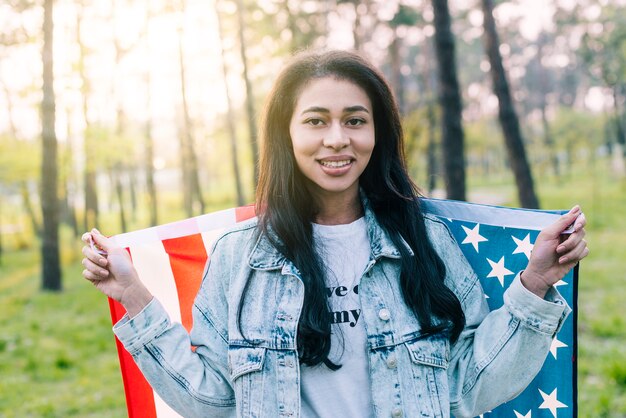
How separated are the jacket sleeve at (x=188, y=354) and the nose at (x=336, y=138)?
0.60 meters

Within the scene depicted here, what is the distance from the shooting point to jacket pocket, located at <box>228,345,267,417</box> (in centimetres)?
189

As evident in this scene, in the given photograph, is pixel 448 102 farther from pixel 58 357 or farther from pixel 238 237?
pixel 238 237

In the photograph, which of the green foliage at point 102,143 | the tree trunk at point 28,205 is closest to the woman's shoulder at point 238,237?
the green foliage at point 102,143

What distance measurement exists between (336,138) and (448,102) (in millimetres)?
6706

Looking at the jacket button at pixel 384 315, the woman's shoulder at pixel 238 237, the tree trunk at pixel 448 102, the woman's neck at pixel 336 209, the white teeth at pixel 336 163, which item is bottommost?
the jacket button at pixel 384 315

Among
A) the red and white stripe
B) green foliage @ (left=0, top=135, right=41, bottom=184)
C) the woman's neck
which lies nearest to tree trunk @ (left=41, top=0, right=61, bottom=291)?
green foliage @ (left=0, top=135, right=41, bottom=184)

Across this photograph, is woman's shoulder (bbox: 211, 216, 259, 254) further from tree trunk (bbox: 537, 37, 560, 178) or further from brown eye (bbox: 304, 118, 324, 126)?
tree trunk (bbox: 537, 37, 560, 178)

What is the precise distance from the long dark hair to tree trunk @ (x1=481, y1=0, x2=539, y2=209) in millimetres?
8806

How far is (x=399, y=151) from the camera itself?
7.36 ft

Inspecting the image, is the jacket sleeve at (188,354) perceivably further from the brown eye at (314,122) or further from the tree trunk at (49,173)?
the tree trunk at (49,173)

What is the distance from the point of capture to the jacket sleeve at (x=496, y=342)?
1.88m

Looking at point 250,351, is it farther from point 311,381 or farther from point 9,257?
point 9,257

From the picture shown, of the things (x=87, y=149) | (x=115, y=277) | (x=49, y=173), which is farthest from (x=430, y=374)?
(x=87, y=149)

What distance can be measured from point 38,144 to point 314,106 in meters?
20.7
